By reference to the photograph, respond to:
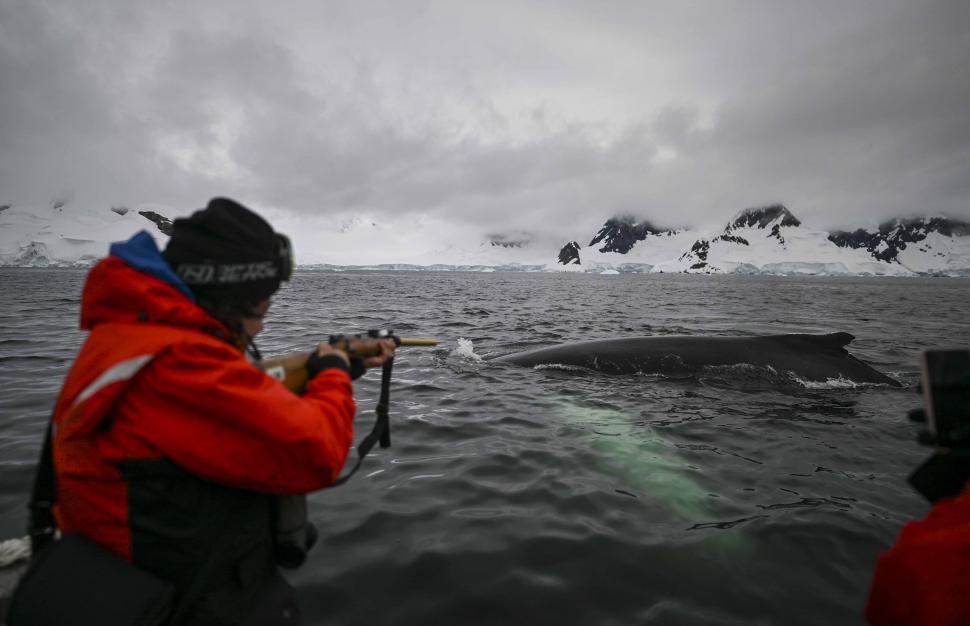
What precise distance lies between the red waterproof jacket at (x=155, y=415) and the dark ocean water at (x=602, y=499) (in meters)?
2.02

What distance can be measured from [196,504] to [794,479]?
6.41 metres

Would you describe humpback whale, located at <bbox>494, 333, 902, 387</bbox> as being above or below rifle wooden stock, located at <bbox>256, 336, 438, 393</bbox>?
below

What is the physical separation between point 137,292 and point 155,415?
0.56 meters

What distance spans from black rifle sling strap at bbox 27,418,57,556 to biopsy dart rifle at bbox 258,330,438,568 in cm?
98

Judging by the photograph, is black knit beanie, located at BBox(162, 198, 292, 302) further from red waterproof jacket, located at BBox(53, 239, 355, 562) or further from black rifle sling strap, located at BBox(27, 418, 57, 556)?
black rifle sling strap, located at BBox(27, 418, 57, 556)

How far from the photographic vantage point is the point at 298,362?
2.89 metres

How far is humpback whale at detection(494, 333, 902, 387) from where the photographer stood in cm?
1052

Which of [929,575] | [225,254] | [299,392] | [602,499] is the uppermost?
[225,254]

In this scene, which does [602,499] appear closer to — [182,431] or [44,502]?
[182,431]

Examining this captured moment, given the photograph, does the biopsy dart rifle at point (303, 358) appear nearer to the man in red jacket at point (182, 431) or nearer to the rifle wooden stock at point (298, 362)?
the rifle wooden stock at point (298, 362)

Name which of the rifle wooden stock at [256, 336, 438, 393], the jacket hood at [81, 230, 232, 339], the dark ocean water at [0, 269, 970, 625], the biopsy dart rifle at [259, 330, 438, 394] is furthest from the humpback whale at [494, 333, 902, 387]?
the jacket hood at [81, 230, 232, 339]

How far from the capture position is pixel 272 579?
266cm

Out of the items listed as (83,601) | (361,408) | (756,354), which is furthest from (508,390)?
(83,601)

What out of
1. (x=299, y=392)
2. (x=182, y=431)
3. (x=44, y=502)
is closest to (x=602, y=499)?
(x=299, y=392)
